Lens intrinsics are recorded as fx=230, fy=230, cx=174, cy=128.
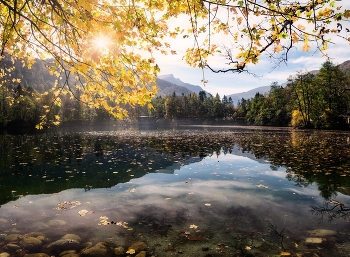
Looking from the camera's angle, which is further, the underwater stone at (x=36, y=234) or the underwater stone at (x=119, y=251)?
the underwater stone at (x=36, y=234)

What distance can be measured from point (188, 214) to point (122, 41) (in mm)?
4868

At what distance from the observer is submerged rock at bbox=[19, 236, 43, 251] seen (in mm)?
4772

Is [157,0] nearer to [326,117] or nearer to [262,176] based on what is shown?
[262,176]

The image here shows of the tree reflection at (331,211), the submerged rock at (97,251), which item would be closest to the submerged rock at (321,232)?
the tree reflection at (331,211)

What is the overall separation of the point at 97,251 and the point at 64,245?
0.81 meters

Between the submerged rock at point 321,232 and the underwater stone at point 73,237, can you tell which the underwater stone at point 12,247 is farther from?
the submerged rock at point 321,232

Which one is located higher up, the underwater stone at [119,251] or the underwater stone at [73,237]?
the underwater stone at [119,251]

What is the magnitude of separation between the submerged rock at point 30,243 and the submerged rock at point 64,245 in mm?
256

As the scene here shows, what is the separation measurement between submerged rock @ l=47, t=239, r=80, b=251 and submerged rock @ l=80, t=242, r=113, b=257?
11.9 inches

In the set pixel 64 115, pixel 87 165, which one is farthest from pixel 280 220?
pixel 64 115

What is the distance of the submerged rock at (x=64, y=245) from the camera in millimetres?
4762

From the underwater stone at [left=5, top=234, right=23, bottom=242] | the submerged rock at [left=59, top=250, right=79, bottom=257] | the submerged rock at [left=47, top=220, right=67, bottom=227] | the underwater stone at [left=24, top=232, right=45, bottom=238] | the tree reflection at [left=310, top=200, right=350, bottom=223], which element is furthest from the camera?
the tree reflection at [left=310, top=200, right=350, bottom=223]

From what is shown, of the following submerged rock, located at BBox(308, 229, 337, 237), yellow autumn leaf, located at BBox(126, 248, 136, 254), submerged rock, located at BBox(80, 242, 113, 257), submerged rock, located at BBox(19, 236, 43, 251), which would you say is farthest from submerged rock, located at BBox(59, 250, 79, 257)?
submerged rock, located at BBox(308, 229, 337, 237)

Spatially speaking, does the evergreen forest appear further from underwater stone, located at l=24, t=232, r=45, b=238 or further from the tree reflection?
underwater stone, located at l=24, t=232, r=45, b=238
